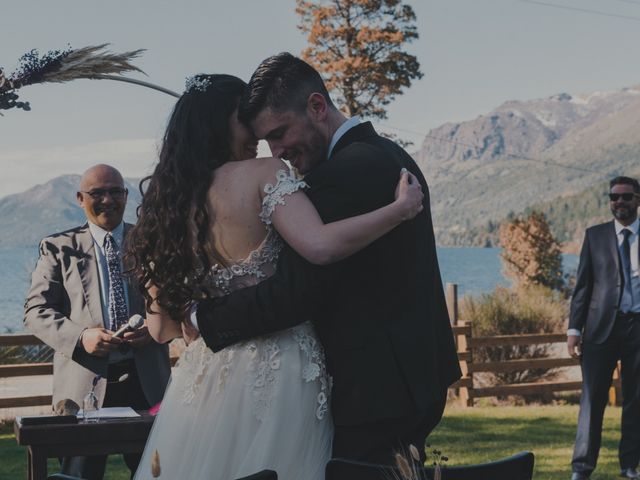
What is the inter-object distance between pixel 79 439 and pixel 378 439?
59.3 inches

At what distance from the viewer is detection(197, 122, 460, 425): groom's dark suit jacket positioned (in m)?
3.10

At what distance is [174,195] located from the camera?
3.18 m

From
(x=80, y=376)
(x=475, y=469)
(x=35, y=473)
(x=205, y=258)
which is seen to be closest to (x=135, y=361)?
(x=80, y=376)

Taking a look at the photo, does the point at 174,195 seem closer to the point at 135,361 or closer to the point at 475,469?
the point at 475,469

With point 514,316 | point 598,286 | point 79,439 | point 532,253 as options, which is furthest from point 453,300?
point 532,253

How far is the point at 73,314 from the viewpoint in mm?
5637

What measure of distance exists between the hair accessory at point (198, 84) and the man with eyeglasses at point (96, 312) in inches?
86.6

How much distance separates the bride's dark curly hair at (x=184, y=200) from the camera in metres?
3.17

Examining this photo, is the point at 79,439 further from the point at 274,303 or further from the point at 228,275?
the point at 274,303

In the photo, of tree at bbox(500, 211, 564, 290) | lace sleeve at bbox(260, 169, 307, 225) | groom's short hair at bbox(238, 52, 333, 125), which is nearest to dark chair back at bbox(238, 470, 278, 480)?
lace sleeve at bbox(260, 169, 307, 225)

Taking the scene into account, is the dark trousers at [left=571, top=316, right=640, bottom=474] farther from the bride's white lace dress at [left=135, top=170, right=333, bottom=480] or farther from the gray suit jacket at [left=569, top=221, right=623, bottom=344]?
the bride's white lace dress at [left=135, top=170, right=333, bottom=480]

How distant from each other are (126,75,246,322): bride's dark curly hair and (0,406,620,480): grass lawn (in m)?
5.56

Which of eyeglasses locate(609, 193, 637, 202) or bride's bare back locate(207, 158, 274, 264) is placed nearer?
bride's bare back locate(207, 158, 274, 264)

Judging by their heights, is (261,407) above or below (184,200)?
below
